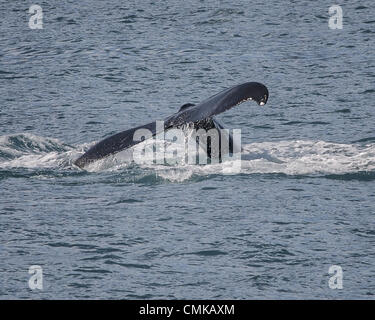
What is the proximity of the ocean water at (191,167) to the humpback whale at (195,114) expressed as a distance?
0.66 m

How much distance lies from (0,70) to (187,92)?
13.5 ft

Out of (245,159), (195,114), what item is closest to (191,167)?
(245,159)

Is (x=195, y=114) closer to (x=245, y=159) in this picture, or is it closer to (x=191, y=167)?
(x=191, y=167)

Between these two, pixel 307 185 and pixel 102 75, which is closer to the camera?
pixel 307 185

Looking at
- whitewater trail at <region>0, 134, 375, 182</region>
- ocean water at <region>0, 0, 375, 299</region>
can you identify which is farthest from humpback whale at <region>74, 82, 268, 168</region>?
whitewater trail at <region>0, 134, 375, 182</region>

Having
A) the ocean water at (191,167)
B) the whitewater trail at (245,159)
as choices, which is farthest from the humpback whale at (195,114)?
the whitewater trail at (245,159)

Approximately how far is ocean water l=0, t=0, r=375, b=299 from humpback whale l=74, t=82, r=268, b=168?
66 centimetres

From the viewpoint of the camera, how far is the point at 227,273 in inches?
361

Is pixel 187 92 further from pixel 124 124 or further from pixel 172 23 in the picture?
pixel 172 23

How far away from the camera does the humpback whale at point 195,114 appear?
10375 mm

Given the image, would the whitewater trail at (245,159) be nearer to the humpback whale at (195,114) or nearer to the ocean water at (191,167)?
the ocean water at (191,167)

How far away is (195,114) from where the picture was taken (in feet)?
35.7

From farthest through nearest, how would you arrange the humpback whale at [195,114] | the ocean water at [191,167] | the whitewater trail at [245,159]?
the whitewater trail at [245,159]
the humpback whale at [195,114]
the ocean water at [191,167]

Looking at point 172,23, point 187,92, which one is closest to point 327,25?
point 172,23
